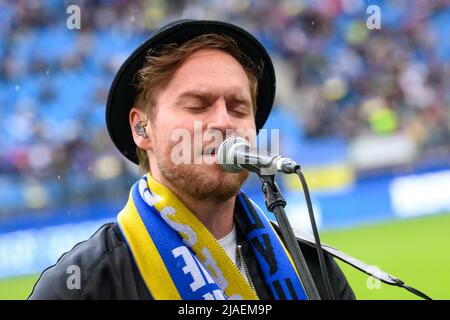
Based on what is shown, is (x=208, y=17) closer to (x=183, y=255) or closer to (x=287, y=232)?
(x=183, y=255)

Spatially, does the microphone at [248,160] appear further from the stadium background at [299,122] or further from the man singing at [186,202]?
the stadium background at [299,122]

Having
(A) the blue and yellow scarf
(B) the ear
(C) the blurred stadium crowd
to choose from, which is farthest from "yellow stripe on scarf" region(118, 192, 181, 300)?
(C) the blurred stadium crowd

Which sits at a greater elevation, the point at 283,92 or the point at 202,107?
the point at 283,92

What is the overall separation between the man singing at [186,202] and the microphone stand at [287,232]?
251 millimetres

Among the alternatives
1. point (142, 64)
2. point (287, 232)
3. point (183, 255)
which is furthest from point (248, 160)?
point (142, 64)

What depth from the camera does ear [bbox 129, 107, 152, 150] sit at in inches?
94.7

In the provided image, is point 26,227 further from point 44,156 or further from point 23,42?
point 23,42

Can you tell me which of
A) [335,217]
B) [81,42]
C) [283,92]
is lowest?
[335,217]

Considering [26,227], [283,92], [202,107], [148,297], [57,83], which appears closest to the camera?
[148,297]

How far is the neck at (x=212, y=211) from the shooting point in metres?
2.28

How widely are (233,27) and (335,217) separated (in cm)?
852

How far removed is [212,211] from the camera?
91.1 inches

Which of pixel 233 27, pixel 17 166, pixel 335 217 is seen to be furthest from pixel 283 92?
pixel 233 27

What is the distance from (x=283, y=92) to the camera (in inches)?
491
